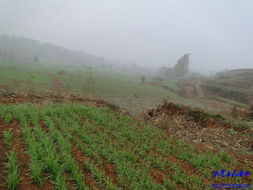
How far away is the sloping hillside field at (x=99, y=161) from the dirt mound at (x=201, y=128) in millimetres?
1127

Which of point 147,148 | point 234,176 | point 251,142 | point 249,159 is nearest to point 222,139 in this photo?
point 251,142

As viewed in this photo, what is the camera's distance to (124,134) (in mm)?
3967

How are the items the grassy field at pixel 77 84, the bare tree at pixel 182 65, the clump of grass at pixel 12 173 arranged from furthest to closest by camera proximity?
the bare tree at pixel 182 65
the grassy field at pixel 77 84
the clump of grass at pixel 12 173

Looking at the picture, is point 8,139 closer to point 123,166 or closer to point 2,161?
point 2,161

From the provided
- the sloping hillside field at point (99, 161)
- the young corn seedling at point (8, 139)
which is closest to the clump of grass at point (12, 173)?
the sloping hillside field at point (99, 161)

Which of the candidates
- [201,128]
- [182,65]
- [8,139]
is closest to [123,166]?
[8,139]

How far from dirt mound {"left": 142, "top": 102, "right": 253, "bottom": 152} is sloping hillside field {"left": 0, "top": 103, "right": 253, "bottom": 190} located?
113 cm

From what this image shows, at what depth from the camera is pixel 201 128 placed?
5.73 metres

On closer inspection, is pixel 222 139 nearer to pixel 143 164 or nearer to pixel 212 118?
pixel 212 118

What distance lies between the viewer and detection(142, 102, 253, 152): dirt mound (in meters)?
4.48

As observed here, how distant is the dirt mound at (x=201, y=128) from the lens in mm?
4477

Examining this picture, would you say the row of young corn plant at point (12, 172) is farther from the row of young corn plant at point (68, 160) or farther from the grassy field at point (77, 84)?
A: the grassy field at point (77, 84)

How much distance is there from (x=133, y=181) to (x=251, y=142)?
467 centimetres

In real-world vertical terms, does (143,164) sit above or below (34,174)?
below
